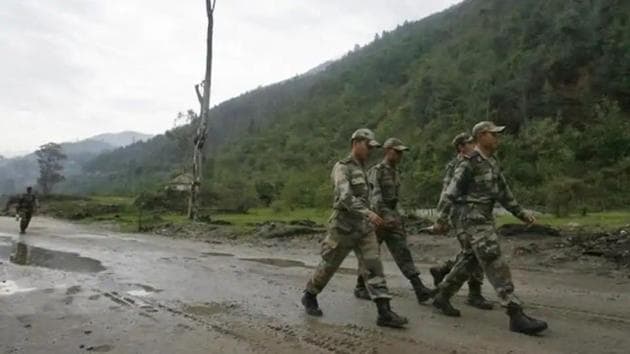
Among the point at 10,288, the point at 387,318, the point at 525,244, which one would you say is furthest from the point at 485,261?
the point at 525,244

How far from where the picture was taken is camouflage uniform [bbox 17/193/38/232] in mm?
22297

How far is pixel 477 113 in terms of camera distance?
61844 mm

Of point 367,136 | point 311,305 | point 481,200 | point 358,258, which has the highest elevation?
point 367,136

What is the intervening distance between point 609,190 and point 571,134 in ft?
40.9

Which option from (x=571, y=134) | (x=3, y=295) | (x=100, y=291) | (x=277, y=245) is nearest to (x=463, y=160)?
(x=100, y=291)

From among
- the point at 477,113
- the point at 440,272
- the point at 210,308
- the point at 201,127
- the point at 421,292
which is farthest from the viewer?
the point at 477,113

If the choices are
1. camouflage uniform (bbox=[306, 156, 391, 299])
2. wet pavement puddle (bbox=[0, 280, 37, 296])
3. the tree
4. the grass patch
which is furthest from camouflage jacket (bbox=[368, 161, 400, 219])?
the tree

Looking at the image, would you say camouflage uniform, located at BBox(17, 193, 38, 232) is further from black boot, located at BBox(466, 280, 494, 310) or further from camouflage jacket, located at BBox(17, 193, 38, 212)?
black boot, located at BBox(466, 280, 494, 310)

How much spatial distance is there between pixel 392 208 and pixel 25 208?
17701 millimetres

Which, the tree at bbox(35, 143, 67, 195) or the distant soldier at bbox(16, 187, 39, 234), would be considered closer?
the distant soldier at bbox(16, 187, 39, 234)

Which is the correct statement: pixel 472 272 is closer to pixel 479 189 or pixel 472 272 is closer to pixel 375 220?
pixel 479 189

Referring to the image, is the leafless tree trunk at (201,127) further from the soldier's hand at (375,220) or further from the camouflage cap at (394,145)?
the soldier's hand at (375,220)

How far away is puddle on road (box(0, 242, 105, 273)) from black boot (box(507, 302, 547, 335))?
7507mm

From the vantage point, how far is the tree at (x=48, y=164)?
10819cm
